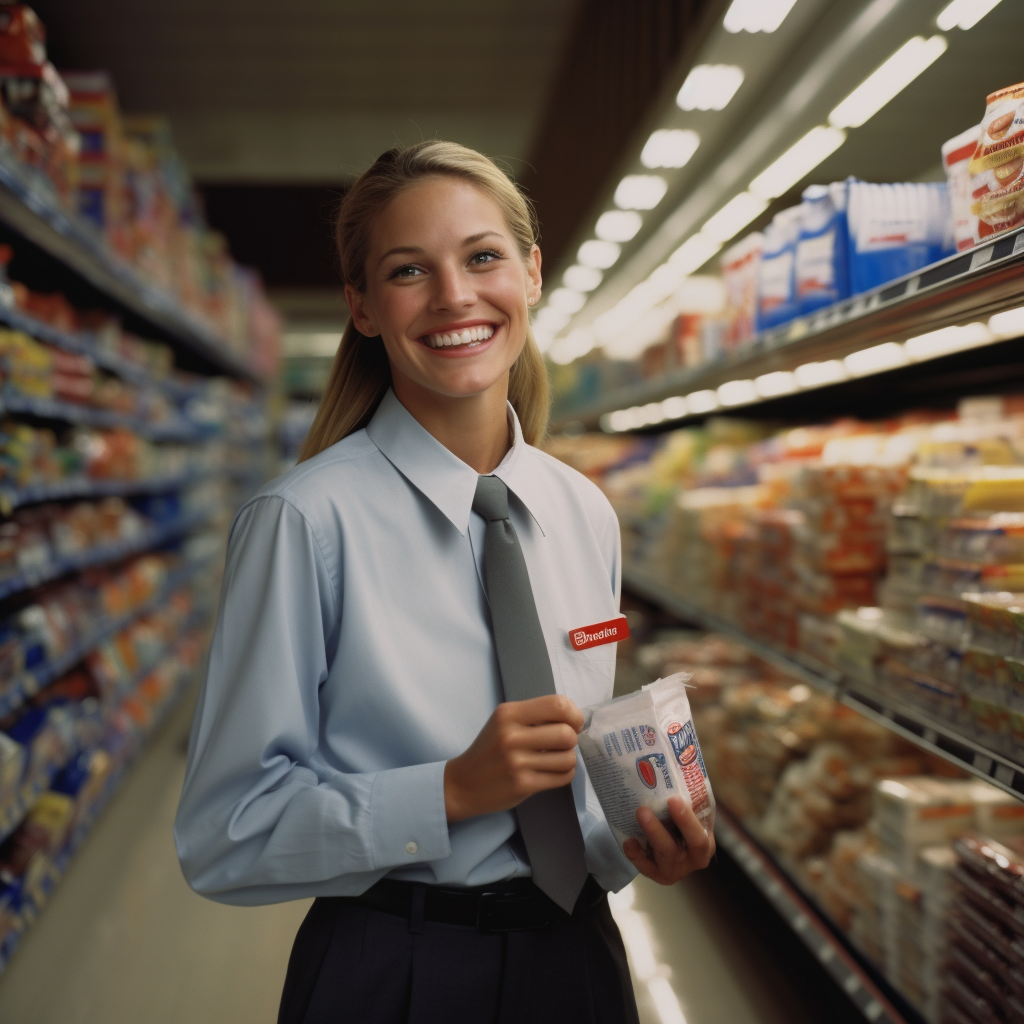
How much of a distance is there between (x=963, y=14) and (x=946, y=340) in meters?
0.64

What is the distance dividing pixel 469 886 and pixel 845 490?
Answer: 1.60 m

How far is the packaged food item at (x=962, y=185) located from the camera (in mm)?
1553

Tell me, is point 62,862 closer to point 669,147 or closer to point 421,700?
point 421,700

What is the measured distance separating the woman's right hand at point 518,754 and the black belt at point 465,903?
18cm

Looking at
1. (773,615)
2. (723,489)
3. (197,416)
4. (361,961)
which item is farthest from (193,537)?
(361,961)

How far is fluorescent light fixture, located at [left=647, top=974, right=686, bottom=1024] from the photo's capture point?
2435mm

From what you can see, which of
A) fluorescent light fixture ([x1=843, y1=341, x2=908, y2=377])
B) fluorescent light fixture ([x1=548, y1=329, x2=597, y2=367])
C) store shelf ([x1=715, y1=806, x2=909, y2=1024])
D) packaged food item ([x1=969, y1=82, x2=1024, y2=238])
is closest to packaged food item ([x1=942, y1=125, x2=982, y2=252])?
packaged food item ([x1=969, y1=82, x2=1024, y2=238])

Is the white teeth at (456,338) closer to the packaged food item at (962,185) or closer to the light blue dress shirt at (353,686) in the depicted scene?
the light blue dress shirt at (353,686)

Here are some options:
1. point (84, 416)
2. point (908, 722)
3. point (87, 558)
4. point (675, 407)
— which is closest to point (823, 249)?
point (908, 722)

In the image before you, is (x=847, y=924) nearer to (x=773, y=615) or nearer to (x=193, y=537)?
(x=773, y=615)

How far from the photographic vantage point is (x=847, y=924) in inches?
91.4

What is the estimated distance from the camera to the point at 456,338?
127 centimetres

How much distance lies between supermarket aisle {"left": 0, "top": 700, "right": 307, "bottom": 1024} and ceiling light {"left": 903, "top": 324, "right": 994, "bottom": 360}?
2.37 metres

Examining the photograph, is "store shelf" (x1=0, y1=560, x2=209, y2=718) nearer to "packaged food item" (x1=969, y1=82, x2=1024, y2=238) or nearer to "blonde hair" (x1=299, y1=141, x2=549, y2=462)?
"blonde hair" (x1=299, y1=141, x2=549, y2=462)
